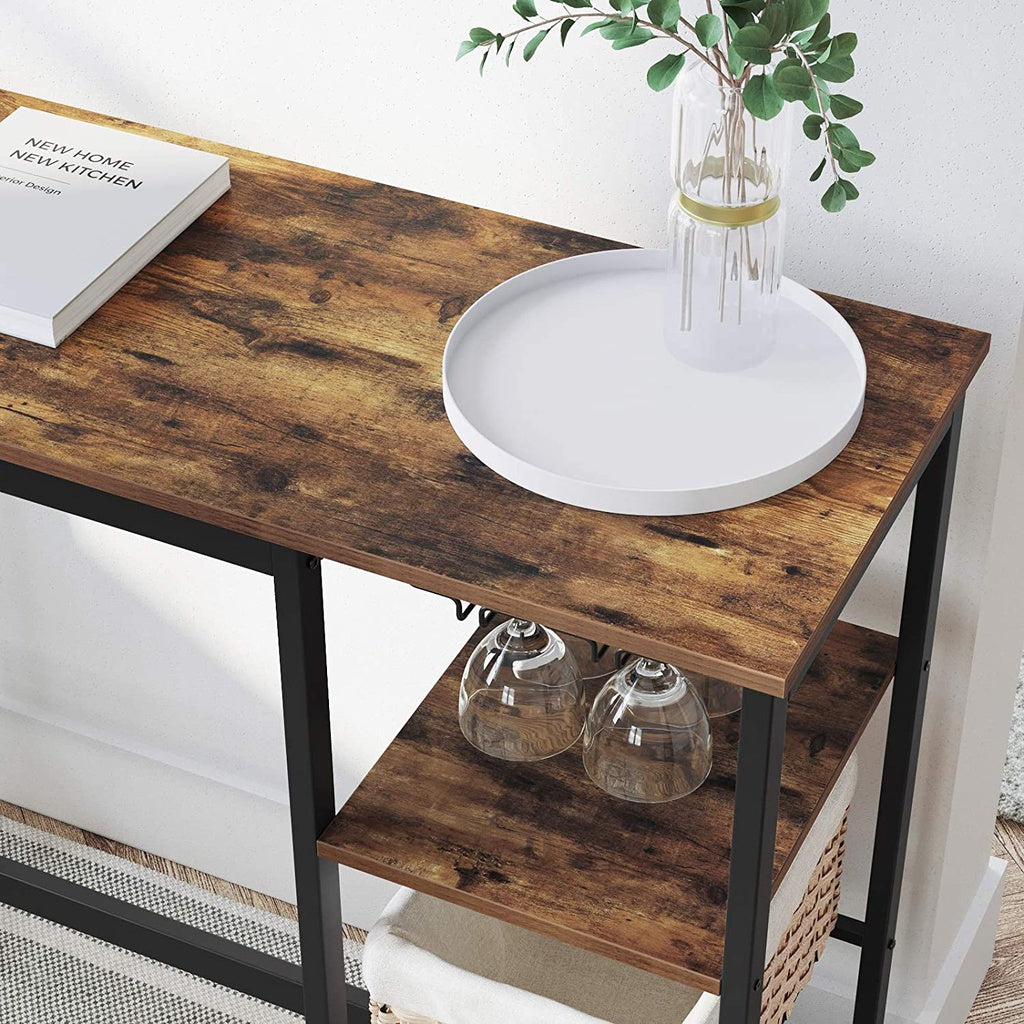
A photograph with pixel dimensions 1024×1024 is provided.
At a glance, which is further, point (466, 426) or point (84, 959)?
point (84, 959)

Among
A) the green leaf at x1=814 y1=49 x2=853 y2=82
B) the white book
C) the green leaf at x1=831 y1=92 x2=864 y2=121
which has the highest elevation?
the green leaf at x1=814 y1=49 x2=853 y2=82

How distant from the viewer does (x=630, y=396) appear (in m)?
1.20

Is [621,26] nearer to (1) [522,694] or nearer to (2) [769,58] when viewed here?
(2) [769,58]

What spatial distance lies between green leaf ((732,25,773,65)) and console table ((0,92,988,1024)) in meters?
0.30

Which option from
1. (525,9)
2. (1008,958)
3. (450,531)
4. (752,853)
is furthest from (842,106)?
(1008,958)

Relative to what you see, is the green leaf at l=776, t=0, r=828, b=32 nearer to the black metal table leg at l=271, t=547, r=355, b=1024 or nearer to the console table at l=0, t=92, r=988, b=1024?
the console table at l=0, t=92, r=988, b=1024

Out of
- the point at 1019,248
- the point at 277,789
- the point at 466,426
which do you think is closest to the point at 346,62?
the point at 466,426

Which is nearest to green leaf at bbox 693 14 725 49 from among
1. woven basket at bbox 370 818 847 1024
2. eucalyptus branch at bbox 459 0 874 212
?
eucalyptus branch at bbox 459 0 874 212

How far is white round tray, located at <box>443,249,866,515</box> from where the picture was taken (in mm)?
1114

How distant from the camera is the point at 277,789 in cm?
210

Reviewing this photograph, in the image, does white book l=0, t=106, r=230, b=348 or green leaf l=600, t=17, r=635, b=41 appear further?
white book l=0, t=106, r=230, b=348

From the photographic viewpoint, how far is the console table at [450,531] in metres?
1.06

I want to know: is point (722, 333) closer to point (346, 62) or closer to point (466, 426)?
point (466, 426)

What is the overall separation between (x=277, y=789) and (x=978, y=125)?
1.27 metres
